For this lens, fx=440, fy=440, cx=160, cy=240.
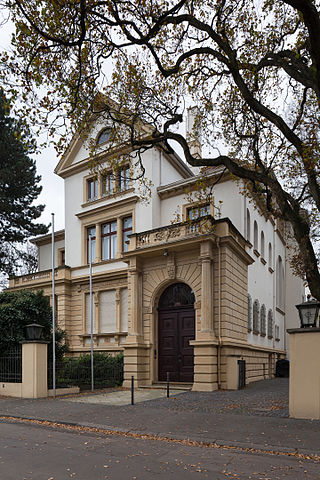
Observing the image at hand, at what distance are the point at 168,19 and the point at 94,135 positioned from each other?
666 inches

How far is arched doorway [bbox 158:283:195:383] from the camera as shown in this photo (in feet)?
60.0

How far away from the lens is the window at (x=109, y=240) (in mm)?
24844

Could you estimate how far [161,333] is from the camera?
19.1m

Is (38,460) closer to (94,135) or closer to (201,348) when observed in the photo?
(201,348)

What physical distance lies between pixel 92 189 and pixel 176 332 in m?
11.6

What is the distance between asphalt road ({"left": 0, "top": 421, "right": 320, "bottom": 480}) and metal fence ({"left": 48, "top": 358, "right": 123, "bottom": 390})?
848cm

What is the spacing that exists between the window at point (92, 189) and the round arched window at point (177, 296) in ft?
30.6

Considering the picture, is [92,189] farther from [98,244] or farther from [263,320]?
[263,320]

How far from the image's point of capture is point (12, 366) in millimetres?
15609

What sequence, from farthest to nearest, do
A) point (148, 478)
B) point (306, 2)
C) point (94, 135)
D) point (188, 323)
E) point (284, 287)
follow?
1. point (284, 287)
2. point (94, 135)
3. point (188, 323)
4. point (306, 2)
5. point (148, 478)

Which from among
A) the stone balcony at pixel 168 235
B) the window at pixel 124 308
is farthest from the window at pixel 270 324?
the stone balcony at pixel 168 235

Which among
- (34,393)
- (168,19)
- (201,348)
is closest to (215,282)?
(201,348)

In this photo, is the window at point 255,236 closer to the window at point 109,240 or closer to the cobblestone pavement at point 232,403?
the window at point 109,240

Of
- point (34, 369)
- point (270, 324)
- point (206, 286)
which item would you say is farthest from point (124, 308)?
point (270, 324)
